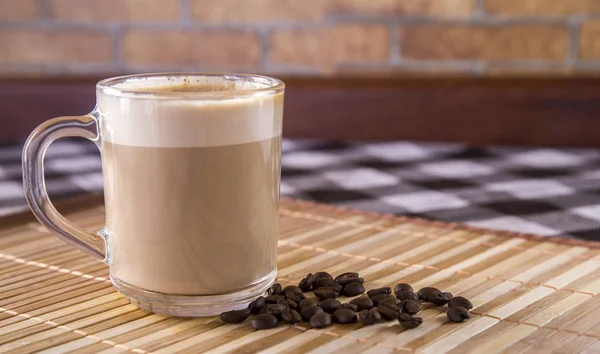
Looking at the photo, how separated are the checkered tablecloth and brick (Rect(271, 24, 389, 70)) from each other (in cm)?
19

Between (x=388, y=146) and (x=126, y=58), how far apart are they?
0.61 m

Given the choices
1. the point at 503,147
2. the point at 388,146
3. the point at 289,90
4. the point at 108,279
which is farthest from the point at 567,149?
the point at 108,279

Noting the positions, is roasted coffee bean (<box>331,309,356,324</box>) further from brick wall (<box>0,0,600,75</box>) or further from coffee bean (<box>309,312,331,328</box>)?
brick wall (<box>0,0,600,75</box>)

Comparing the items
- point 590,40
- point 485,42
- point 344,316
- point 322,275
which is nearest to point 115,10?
point 485,42

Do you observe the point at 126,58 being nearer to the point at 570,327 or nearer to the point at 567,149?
the point at 567,149

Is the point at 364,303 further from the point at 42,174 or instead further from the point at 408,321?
the point at 42,174

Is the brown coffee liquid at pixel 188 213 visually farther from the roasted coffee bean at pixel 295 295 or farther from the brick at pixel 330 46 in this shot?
the brick at pixel 330 46

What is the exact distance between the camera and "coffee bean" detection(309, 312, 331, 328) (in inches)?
25.7

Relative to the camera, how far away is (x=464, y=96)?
1.52 m

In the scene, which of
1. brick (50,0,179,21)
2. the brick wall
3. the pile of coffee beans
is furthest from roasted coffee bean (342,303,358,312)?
brick (50,0,179,21)

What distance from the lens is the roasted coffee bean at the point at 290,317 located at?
2.16 feet

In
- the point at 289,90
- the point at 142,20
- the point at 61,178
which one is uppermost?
the point at 142,20

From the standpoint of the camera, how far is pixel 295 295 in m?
0.71

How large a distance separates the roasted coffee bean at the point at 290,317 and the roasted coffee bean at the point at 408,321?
0.28 ft
